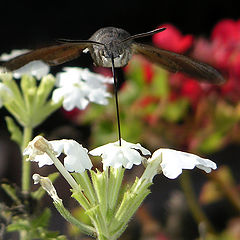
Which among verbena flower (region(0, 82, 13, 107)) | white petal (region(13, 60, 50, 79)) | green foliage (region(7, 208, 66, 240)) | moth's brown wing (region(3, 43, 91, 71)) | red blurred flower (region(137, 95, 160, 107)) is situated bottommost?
green foliage (region(7, 208, 66, 240))

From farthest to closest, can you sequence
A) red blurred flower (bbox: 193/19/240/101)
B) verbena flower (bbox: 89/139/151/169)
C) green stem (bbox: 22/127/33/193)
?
red blurred flower (bbox: 193/19/240/101) < green stem (bbox: 22/127/33/193) < verbena flower (bbox: 89/139/151/169)

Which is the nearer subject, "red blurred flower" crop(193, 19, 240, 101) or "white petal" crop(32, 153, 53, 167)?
"white petal" crop(32, 153, 53, 167)

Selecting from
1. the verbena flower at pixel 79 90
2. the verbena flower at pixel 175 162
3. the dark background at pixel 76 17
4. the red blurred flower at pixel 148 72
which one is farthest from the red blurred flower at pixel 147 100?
the dark background at pixel 76 17

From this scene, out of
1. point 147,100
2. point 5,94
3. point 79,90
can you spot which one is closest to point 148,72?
point 147,100

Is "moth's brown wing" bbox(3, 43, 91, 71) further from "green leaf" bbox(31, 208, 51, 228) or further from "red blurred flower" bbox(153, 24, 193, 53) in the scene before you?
"red blurred flower" bbox(153, 24, 193, 53)

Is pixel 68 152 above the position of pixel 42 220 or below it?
above

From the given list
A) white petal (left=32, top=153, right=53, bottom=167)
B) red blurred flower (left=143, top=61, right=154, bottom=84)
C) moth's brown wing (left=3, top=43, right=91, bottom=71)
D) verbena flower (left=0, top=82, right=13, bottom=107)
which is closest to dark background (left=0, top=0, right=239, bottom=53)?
red blurred flower (left=143, top=61, right=154, bottom=84)

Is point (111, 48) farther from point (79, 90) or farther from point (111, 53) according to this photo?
point (79, 90)
